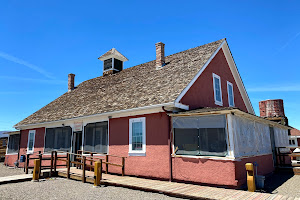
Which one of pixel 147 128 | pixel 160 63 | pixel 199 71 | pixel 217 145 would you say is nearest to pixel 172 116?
pixel 147 128

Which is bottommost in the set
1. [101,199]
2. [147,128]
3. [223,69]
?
[101,199]

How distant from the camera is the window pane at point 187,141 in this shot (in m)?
9.52

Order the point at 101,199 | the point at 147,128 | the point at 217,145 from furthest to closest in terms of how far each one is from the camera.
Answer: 1. the point at 147,128
2. the point at 217,145
3. the point at 101,199

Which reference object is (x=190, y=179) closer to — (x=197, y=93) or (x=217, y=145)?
(x=217, y=145)

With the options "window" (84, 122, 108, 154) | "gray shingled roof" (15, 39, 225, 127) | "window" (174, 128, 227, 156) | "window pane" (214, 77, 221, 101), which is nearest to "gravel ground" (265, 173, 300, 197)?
"window" (174, 128, 227, 156)

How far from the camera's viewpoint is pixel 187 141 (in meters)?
9.84

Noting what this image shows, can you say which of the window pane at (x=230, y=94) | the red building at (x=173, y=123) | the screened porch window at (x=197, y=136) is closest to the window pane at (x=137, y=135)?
the red building at (x=173, y=123)

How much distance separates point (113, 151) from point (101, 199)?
4.76 meters

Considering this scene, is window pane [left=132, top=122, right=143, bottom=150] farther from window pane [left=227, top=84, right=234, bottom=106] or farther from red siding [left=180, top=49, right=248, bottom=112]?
window pane [left=227, top=84, right=234, bottom=106]

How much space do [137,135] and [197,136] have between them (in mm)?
3205

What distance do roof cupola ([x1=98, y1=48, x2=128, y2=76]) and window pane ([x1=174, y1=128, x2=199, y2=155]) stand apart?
12007 millimetres

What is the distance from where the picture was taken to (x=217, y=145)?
9.02 m

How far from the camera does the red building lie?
9.12 metres

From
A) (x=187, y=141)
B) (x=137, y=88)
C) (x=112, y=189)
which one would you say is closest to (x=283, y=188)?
(x=187, y=141)
